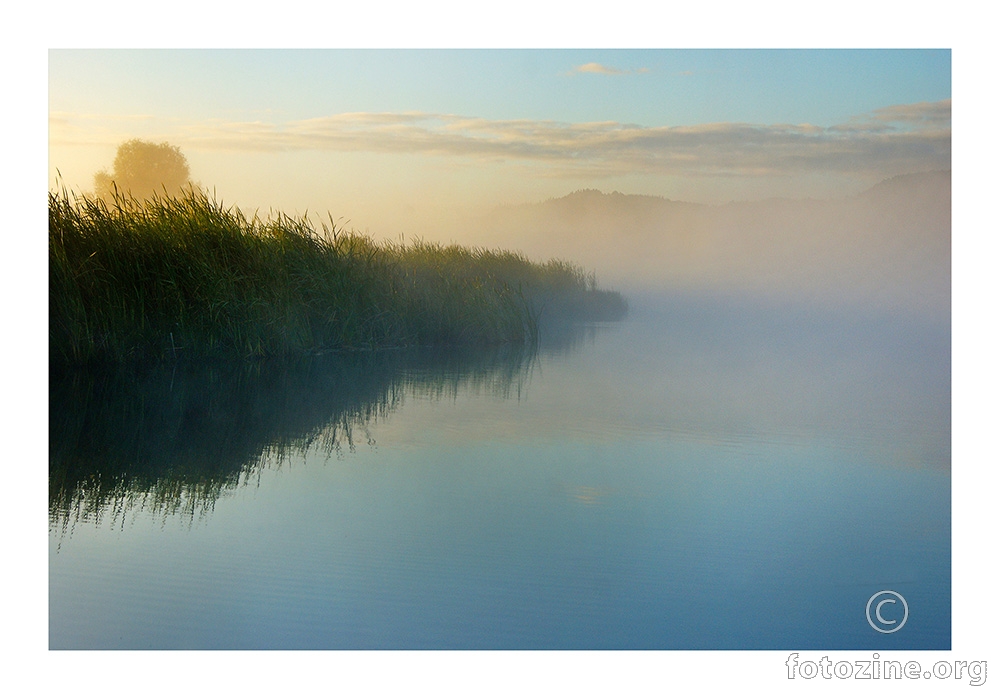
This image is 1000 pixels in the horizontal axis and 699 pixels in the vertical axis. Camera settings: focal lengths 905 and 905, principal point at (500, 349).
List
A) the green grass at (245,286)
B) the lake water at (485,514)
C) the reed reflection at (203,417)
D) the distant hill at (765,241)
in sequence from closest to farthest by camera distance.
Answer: the lake water at (485,514) < the reed reflection at (203,417) < the green grass at (245,286) < the distant hill at (765,241)

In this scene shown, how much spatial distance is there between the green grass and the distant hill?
2.87ft

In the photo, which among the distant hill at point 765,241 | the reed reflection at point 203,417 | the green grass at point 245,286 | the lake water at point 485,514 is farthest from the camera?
Answer: the distant hill at point 765,241

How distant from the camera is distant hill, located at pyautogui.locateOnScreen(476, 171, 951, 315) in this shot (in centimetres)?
755

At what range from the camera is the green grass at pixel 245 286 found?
5.50 m

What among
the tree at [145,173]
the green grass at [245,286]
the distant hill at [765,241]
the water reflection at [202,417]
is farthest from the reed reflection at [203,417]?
the distant hill at [765,241]

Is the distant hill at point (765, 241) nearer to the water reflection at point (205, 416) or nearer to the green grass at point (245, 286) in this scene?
the green grass at point (245, 286)

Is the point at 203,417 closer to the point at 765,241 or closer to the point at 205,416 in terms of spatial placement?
the point at 205,416

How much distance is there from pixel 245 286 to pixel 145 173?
65.5 inches

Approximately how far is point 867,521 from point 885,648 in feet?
3.09

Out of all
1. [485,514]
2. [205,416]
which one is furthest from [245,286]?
[485,514]

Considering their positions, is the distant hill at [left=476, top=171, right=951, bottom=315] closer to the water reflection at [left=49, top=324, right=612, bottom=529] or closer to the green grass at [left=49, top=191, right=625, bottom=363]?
the green grass at [left=49, top=191, right=625, bottom=363]

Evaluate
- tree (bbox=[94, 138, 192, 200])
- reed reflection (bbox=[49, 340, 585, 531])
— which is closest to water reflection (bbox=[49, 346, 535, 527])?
reed reflection (bbox=[49, 340, 585, 531])

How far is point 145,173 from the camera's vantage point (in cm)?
735

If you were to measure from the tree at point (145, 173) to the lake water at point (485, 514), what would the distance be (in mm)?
1379
